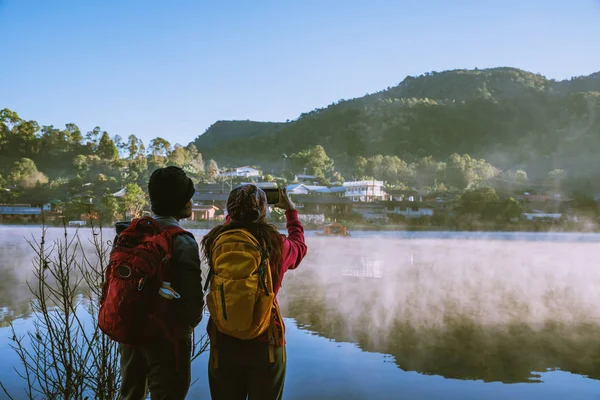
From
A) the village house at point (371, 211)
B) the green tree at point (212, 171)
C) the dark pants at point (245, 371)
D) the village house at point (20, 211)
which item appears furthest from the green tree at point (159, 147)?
the dark pants at point (245, 371)

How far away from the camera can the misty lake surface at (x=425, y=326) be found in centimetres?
509

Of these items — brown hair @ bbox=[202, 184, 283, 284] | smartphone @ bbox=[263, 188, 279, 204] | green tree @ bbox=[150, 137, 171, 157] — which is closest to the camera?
brown hair @ bbox=[202, 184, 283, 284]

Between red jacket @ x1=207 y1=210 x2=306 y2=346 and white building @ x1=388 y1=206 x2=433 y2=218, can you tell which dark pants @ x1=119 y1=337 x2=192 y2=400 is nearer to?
red jacket @ x1=207 y1=210 x2=306 y2=346

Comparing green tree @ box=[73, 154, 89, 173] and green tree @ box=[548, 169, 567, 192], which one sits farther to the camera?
green tree @ box=[548, 169, 567, 192]

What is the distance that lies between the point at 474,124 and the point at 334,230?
23.8 feet

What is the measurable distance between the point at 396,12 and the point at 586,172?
11409mm

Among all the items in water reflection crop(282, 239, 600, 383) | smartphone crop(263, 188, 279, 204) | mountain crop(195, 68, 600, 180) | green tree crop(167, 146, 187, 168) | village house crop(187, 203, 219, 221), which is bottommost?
water reflection crop(282, 239, 600, 383)

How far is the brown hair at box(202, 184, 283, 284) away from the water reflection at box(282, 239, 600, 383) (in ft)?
15.2

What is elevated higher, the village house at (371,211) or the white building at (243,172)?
the white building at (243,172)

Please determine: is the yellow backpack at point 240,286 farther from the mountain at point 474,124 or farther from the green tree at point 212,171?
the mountain at point 474,124

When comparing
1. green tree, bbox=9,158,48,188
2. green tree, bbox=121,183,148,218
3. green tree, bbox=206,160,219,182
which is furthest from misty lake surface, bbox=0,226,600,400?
green tree, bbox=121,183,148,218

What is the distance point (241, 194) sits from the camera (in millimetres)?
1194

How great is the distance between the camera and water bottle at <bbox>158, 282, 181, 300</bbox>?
1094mm

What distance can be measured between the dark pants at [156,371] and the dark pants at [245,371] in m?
0.06
